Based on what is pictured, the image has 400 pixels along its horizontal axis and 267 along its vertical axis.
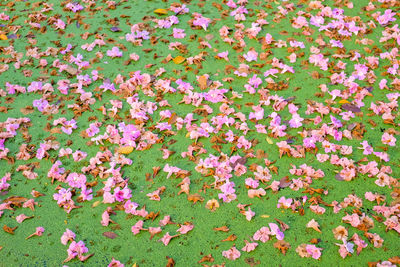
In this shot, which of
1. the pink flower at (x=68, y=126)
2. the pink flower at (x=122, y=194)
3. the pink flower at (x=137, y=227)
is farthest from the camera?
the pink flower at (x=68, y=126)

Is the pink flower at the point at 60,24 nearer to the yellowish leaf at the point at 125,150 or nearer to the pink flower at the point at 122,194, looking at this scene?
the yellowish leaf at the point at 125,150

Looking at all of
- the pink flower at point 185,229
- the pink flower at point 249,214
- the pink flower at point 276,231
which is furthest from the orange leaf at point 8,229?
the pink flower at point 276,231

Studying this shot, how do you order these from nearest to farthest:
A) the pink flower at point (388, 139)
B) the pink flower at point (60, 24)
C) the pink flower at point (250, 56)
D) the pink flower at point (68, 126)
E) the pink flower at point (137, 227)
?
the pink flower at point (137, 227) < the pink flower at point (388, 139) < the pink flower at point (68, 126) < the pink flower at point (250, 56) < the pink flower at point (60, 24)

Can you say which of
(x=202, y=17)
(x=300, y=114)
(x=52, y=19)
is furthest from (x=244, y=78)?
(x=52, y=19)

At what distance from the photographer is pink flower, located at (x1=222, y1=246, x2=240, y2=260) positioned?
1909 millimetres

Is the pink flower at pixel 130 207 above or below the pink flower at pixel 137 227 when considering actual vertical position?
above

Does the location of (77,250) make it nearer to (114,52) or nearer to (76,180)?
(76,180)

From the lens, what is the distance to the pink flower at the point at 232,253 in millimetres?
1909

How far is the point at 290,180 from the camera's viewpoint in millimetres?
2211

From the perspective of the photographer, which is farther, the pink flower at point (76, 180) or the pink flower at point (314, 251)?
the pink flower at point (76, 180)

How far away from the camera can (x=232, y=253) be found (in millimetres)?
1918

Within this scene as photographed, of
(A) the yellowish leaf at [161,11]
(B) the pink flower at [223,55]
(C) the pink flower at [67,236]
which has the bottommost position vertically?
(C) the pink flower at [67,236]

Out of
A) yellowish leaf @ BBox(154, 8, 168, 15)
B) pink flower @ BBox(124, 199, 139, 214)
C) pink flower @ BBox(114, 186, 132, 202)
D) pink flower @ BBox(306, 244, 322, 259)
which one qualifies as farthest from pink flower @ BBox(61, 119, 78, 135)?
pink flower @ BBox(306, 244, 322, 259)

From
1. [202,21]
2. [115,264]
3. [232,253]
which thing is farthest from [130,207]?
[202,21]
